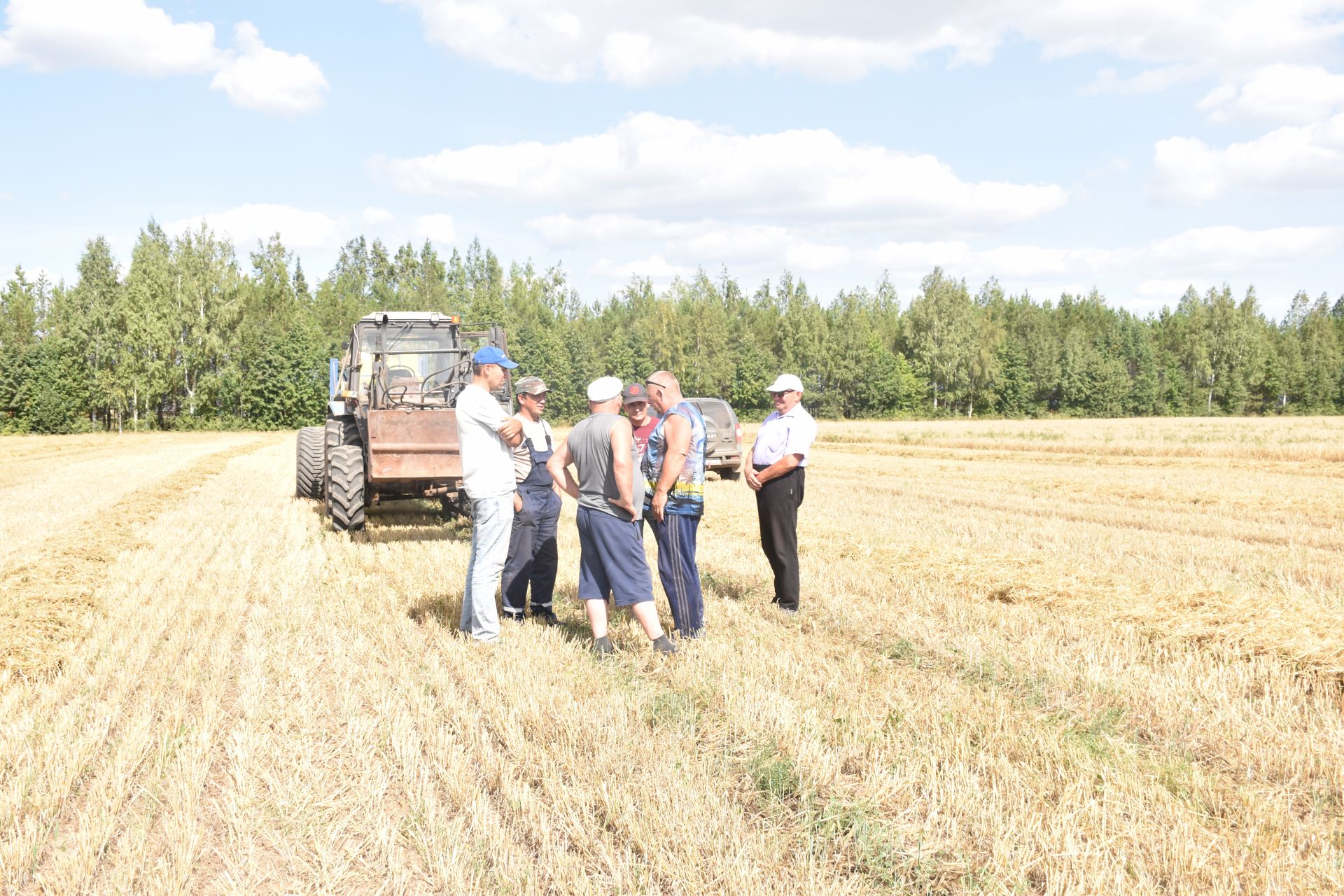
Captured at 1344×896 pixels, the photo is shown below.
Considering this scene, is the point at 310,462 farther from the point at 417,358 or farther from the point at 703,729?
the point at 703,729

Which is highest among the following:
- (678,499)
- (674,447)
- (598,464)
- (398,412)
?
(398,412)

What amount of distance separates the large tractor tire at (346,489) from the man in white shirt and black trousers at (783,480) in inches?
226

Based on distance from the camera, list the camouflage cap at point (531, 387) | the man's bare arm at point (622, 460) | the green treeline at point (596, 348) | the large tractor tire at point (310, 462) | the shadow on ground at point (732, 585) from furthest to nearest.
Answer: the green treeline at point (596, 348)
the large tractor tire at point (310, 462)
the shadow on ground at point (732, 585)
the camouflage cap at point (531, 387)
the man's bare arm at point (622, 460)

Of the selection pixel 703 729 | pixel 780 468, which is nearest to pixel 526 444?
pixel 780 468

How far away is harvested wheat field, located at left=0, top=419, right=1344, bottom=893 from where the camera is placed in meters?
3.33

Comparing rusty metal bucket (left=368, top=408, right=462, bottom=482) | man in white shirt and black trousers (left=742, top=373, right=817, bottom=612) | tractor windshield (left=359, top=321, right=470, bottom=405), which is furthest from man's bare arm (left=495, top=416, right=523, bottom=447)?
tractor windshield (left=359, top=321, right=470, bottom=405)

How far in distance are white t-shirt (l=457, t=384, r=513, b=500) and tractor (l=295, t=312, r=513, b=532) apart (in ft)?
13.1

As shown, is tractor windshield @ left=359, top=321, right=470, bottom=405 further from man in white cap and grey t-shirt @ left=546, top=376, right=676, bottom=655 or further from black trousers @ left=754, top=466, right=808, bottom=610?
man in white cap and grey t-shirt @ left=546, top=376, right=676, bottom=655

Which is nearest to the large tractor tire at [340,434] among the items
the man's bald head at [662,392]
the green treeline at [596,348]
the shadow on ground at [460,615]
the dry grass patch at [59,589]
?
the dry grass patch at [59,589]

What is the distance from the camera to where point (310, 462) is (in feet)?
47.9

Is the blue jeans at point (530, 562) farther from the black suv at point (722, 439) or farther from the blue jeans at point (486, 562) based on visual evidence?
the black suv at point (722, 439)

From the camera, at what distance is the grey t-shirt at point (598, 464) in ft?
19.6

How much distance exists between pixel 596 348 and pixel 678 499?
226ft

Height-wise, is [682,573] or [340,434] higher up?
[340,434]
